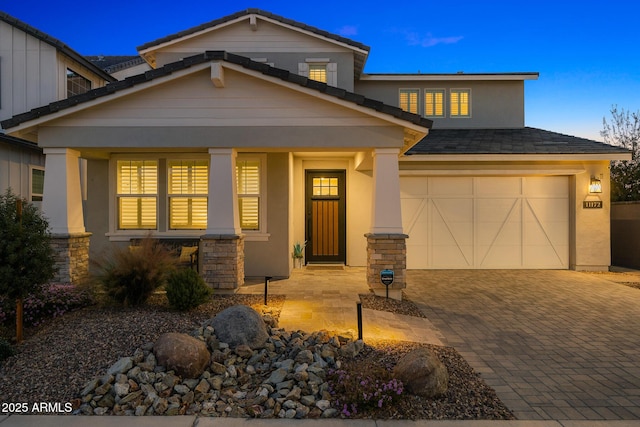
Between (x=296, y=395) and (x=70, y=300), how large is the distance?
4.34 metres

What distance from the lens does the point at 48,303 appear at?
5.85 m

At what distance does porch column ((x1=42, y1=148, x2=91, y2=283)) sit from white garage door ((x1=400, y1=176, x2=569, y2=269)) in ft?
26.9

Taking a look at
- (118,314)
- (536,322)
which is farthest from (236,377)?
(536,322)

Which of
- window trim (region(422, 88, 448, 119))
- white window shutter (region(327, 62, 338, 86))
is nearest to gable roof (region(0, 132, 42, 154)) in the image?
white window shutter (region(327, 62, 338, 86))

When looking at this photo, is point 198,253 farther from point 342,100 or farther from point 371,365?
point 371,365

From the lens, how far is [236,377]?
417 centimetres

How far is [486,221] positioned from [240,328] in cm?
892

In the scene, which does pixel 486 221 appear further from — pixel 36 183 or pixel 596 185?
pixel 36 183

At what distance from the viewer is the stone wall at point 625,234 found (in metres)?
11.9

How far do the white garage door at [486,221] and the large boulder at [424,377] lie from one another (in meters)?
7.80

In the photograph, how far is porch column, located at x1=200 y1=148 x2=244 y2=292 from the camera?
757 cm

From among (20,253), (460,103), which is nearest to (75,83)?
(20,253)

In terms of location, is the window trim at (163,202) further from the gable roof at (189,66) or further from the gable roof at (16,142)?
the gable roof at (16,142)

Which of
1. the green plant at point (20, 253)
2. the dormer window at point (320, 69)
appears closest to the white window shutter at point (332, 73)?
the dormer window at point (320, 69)
